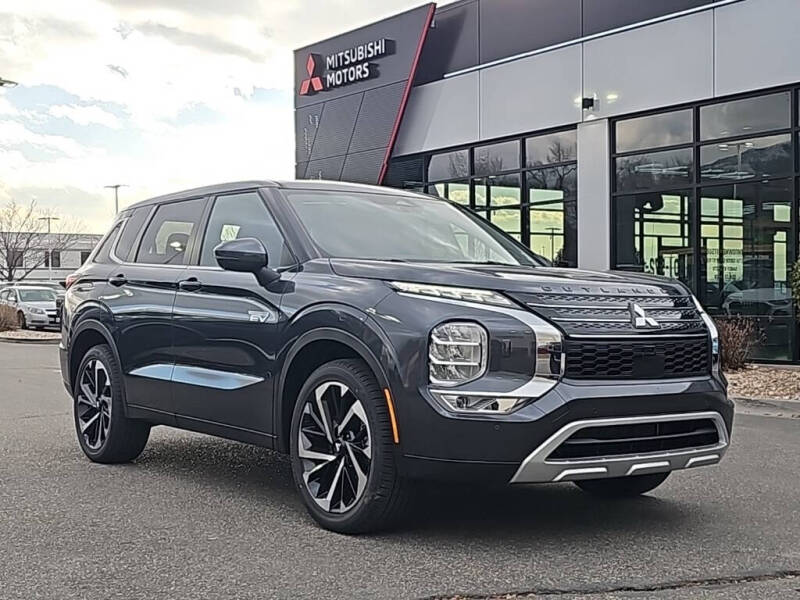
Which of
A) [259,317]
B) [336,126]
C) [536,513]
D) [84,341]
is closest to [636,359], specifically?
[536,513]

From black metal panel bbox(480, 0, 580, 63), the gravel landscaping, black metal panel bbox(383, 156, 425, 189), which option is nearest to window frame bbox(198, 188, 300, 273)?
the gravel landscaping

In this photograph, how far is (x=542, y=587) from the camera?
→ 13.7 feet

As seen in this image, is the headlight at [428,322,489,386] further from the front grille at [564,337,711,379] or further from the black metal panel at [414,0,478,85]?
the black metal panel at [414,0,478,85]

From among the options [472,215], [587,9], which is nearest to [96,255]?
[472,215]

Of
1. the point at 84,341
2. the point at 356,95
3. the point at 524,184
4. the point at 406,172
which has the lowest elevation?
the point at 84,341

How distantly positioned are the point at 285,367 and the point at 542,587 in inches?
71.9

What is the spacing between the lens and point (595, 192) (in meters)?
17.8

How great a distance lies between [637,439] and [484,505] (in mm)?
1233

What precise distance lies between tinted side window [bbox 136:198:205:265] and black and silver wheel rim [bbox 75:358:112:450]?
0.83 meters

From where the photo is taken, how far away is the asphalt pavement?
4215mm

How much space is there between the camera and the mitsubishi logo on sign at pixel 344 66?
2222cm

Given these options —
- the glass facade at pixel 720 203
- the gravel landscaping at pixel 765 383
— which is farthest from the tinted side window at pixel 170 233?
the glass facade at pixel 720 203

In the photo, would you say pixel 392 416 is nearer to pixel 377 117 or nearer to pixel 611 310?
pixel 611 310

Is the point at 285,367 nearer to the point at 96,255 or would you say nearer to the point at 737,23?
the point at 96,255
